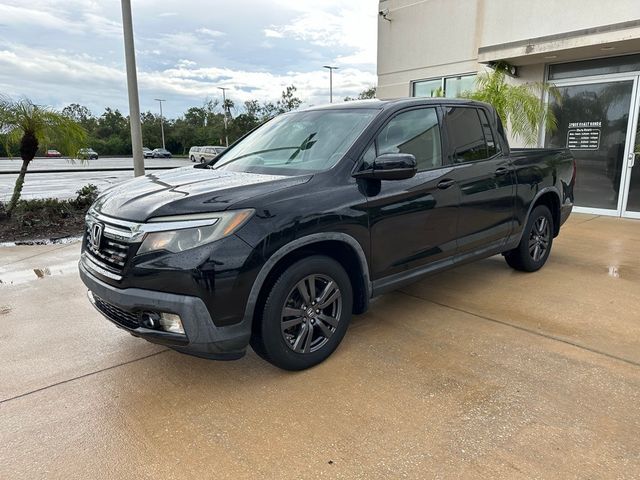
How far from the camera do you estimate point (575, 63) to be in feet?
29.7

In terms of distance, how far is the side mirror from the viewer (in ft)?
10.4

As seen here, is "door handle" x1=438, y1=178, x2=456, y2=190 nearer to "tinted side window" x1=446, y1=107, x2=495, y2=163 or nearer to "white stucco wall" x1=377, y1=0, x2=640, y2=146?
"tinted side window" x1=446, y1=107, x2=495, y2=163

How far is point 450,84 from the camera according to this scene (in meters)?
10.9

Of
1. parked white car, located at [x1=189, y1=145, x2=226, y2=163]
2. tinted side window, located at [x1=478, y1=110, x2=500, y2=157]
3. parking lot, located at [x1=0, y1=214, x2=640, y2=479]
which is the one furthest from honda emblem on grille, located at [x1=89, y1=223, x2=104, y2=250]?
parked white car, located at [x1=189, y1=145, x2=226, y2=163]

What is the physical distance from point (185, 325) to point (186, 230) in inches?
20.9

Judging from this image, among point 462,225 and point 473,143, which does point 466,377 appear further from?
point 473,143

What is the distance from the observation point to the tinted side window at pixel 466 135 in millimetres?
4098

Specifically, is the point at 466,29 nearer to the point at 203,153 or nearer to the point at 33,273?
the point at 33,273

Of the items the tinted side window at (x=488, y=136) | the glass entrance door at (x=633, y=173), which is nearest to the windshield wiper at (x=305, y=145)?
the tinted side window at (x=488, y=136)

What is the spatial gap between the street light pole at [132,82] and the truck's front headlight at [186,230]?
5814mm

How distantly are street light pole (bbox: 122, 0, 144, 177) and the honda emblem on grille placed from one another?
5.23 meters

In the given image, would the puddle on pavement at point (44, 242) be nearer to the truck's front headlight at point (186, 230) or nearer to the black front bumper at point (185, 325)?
the black front bumper at point (185, 325)

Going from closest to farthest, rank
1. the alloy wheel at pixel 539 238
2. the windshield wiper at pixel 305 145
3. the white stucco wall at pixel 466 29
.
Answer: the windshield wiper at pixel 305 145, the alloy wheel at pixel 539 238, the white stucco wall at pixel 466 29

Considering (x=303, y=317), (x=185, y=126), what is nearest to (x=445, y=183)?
(x=303, y=317)
